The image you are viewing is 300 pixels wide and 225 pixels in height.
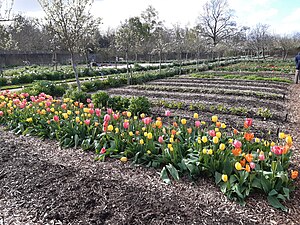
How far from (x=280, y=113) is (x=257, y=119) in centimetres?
110

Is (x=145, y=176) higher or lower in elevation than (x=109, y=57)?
lower

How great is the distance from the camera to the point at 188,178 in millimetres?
3266

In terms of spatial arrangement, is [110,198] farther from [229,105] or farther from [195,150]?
[229,105]

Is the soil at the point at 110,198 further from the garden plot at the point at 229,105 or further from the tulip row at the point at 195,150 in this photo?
the garden plot at the point at 229,105

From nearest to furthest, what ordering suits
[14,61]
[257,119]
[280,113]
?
[257,119], [280,113], [14,61]

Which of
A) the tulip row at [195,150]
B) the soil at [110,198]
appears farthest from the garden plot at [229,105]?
the soil at [110,198]

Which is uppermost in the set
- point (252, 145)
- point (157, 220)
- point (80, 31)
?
point (80, 31)

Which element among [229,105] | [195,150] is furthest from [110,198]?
[229,105]

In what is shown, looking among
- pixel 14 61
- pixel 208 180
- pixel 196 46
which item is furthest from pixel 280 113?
pixel 14 61

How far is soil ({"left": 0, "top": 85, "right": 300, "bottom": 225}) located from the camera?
2514mm

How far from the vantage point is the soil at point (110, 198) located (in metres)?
2.51

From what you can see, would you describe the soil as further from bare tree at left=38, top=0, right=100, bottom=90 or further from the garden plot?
bare tree at left=38, top=0, right=100, bottom=90

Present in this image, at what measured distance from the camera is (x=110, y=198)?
9.21ft

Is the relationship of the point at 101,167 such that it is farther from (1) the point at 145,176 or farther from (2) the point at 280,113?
(2) the point at 280,113
